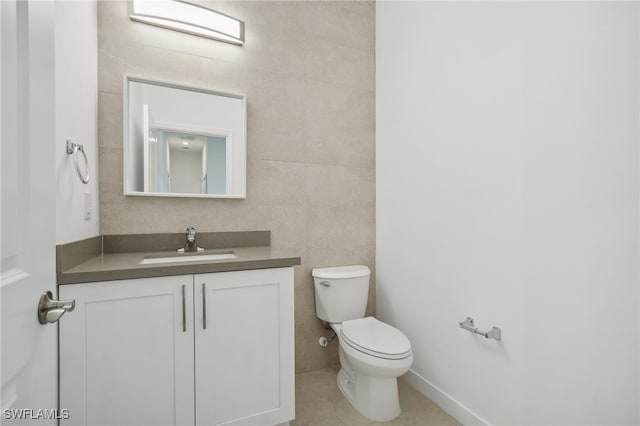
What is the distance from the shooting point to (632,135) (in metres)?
0.97

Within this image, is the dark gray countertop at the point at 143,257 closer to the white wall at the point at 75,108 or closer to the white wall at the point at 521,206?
the white wall at the point at 75,108

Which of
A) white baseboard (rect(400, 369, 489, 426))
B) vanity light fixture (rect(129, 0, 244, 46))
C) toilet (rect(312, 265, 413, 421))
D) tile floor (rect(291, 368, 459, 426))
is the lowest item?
tile floor (rect(291, 368, 459, 426))

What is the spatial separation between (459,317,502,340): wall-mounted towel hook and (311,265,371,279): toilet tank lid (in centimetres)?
63

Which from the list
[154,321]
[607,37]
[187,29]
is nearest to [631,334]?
[607,37]

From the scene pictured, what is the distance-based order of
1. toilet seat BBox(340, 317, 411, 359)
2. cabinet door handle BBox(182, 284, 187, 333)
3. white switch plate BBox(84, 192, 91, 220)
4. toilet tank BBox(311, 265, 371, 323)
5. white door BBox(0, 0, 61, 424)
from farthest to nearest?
toilet tank BBox(311, 265, 371, 323) → toilet seat BBox(340, 317, 411, 359) → white switch plate BBox(84, 192, 91, 220) → cabinet door handle BBox(182, 284, 187, 333) → white door BBox(0, 0, 61, 424)

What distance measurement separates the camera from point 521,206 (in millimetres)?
1276

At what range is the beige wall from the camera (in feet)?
5.25

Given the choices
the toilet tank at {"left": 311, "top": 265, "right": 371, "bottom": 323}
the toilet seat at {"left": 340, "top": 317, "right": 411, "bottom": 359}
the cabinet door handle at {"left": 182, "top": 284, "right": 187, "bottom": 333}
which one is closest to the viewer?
the cabinet door handle at {"left": 182, "top": 284, "right": 187, "bottom": 333}

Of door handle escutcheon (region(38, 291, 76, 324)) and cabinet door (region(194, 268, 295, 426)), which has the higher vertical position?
door handle escutcheon (region(38, 291, 76, 324))

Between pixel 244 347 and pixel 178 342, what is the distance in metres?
0.27

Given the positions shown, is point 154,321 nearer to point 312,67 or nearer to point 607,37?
point 312,67

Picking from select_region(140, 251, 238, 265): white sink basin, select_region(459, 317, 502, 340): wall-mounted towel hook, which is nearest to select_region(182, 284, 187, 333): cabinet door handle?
select_region(140, 251, 238, 265): white sink basin

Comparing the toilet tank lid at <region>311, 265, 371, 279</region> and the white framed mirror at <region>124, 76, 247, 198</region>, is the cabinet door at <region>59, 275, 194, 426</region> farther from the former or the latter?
the toilet tank lid at <region>311, 265, 371, 279</region>

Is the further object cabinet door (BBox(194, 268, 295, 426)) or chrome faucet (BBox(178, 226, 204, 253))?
chrome faucet (BBox(178, 226, 204, 253))
